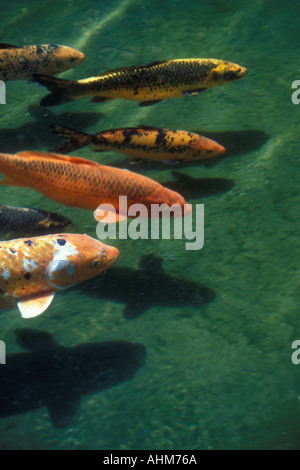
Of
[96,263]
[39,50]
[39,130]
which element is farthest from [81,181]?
[39,50]

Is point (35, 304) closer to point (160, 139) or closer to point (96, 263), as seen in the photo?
point (96, 263)

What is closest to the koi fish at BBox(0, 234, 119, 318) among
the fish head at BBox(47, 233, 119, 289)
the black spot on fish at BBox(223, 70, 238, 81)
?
the fish head at BBox(47, 233, 119, 289)

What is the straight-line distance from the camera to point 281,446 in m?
2.80

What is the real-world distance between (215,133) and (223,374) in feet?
9.14

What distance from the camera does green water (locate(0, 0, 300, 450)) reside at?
3119mm

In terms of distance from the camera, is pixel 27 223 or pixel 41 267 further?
pixel 27 223

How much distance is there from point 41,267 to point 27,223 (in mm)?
831

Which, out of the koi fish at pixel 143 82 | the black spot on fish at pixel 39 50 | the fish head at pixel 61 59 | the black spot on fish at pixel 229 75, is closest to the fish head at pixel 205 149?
the koi fish at pixel 143 82

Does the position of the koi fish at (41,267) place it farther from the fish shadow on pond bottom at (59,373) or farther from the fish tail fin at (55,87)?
the fish tail fin at (55,87)

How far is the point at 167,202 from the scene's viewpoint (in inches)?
160

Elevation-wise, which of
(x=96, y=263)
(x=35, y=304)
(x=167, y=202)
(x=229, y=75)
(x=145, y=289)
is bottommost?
(x=145, y=289)

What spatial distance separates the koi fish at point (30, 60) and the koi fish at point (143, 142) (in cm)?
152
